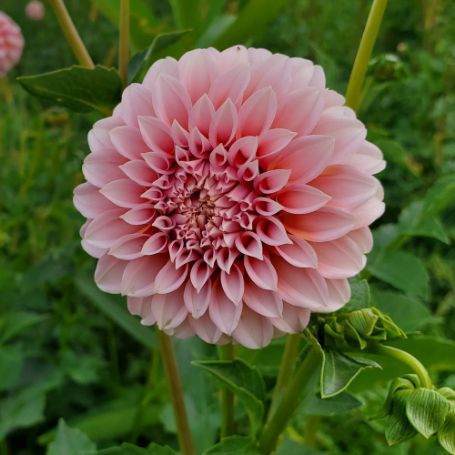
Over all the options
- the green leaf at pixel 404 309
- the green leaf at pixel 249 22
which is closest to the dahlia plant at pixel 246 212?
the green leaf at pixel 404 309

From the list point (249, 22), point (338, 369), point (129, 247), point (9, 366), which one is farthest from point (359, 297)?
point (9, 366)

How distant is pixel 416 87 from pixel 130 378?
0.84 meters

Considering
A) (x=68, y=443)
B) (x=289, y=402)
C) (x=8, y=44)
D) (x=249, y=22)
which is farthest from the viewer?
(x=8, y=44)

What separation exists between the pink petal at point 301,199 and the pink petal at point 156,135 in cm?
8

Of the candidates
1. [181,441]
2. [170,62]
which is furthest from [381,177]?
[170,62]

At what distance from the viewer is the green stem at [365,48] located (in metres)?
0.51

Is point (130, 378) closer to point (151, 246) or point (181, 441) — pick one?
point (181, 441)

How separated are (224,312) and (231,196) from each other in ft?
0.24

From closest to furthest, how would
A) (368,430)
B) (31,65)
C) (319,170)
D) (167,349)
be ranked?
1. (319,170)
2. (167,349)
3. (368,430)
4. (31,65)

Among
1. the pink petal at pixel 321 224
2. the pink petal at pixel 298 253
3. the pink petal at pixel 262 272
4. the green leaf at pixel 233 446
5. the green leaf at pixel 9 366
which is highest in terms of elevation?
the pink petal at pixel 321 224

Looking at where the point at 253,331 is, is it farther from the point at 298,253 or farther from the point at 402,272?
the point at 402,272

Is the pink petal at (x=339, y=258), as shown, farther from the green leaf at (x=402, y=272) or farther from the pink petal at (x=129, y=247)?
the green leaf at (x=402, y=272)

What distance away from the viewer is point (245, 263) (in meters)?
0.44

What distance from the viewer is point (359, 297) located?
0.47 meters
